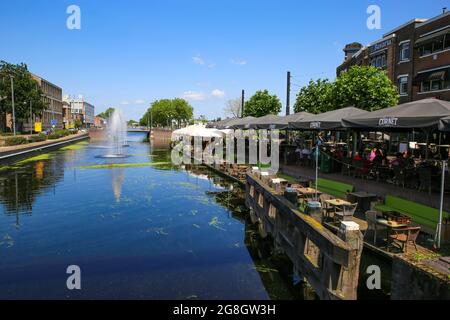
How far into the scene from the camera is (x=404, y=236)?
8703mm

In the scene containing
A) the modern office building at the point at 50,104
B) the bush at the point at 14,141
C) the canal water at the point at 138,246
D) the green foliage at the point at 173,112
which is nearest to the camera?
the canal water at the point at 138,246

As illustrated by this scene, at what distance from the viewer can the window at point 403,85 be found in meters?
37.3

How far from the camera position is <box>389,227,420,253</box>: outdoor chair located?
339 inches

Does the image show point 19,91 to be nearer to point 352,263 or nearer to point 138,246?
point 138,246

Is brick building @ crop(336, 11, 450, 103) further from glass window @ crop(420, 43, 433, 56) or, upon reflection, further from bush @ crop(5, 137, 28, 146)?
bush @ crop(5, 137, 28, 146)

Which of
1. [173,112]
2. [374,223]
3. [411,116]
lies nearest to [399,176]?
[411,116]

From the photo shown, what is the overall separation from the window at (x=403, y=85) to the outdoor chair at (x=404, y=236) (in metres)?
32.5

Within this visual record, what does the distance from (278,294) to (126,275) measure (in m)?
3.90

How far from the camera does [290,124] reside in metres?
19.5

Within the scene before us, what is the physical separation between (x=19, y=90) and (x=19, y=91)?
219 millimetres

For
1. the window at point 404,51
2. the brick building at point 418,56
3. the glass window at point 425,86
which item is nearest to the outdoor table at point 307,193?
the brick building at point 418,56

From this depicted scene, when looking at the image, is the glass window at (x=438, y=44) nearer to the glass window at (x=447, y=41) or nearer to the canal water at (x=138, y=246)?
the glass window at (x=447, y=41)
